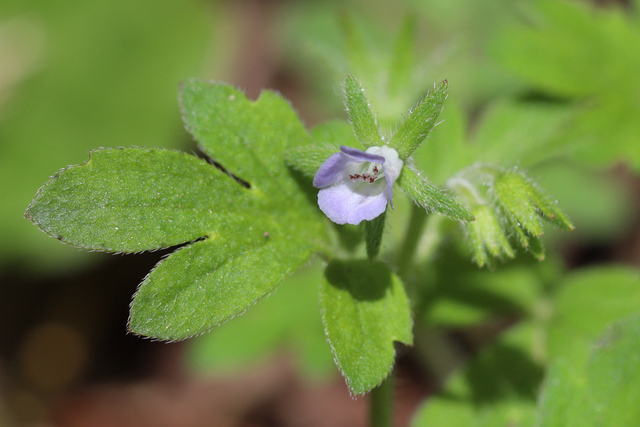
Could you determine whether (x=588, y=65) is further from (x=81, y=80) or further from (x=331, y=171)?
(x=81, y=80)

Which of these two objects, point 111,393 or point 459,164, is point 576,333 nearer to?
point 459,164

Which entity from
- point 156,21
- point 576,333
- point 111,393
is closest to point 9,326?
point 111,393

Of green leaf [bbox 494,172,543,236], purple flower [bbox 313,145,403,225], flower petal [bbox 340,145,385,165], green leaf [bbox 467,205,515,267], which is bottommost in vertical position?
green leaf [bbox 467,205,515,267]

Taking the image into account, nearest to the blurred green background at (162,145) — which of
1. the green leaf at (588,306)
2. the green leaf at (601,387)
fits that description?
the green leaf at (588,306)

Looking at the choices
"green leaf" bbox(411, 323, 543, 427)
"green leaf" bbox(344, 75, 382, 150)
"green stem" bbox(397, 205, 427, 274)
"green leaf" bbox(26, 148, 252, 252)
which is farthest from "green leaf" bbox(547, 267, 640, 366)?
"green leaf" bbox(26, 148, 252, 252)

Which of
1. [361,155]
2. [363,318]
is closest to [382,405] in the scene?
[363,318]

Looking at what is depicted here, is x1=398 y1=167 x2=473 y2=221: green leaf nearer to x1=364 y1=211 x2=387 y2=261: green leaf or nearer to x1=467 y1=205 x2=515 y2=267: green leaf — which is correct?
x1=364 y1=211 x2=387 y2=261: green leaf
